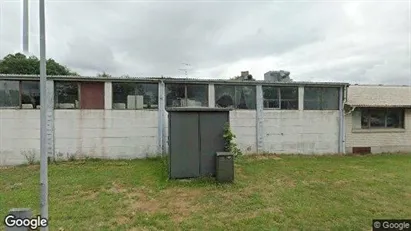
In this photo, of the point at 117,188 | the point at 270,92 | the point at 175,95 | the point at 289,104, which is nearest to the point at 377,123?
the point at 289,104

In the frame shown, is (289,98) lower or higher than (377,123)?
higher

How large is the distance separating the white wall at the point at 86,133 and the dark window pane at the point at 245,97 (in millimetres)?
4009

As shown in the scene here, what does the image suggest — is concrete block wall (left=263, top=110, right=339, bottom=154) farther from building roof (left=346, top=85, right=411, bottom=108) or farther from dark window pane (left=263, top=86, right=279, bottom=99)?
building roof (left=346, top=85, right=411, bottom=108)

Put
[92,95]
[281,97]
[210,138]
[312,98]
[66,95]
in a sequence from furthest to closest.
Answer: [312,98] → [281,97] → [92,95] → [66,95] → [210,138]

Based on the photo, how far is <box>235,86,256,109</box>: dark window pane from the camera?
13.7 m

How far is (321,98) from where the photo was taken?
14703 millimetres

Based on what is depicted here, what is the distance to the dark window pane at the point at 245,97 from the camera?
45.0 feet

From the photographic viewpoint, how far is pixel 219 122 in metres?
8.75

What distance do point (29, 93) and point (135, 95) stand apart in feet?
13.9

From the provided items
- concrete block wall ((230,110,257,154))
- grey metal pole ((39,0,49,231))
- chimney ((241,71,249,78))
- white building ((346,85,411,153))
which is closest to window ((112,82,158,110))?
concrete block wall ((230,110,257,154))

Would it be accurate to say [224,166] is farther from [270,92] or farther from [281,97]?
[281,97]

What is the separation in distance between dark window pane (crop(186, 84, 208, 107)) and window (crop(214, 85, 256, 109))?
0.53 m

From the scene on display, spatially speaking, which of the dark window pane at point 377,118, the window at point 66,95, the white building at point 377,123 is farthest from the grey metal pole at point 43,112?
the dark window pane at point 377,118

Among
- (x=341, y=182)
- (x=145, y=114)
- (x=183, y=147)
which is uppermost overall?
(x=145, y=114)
